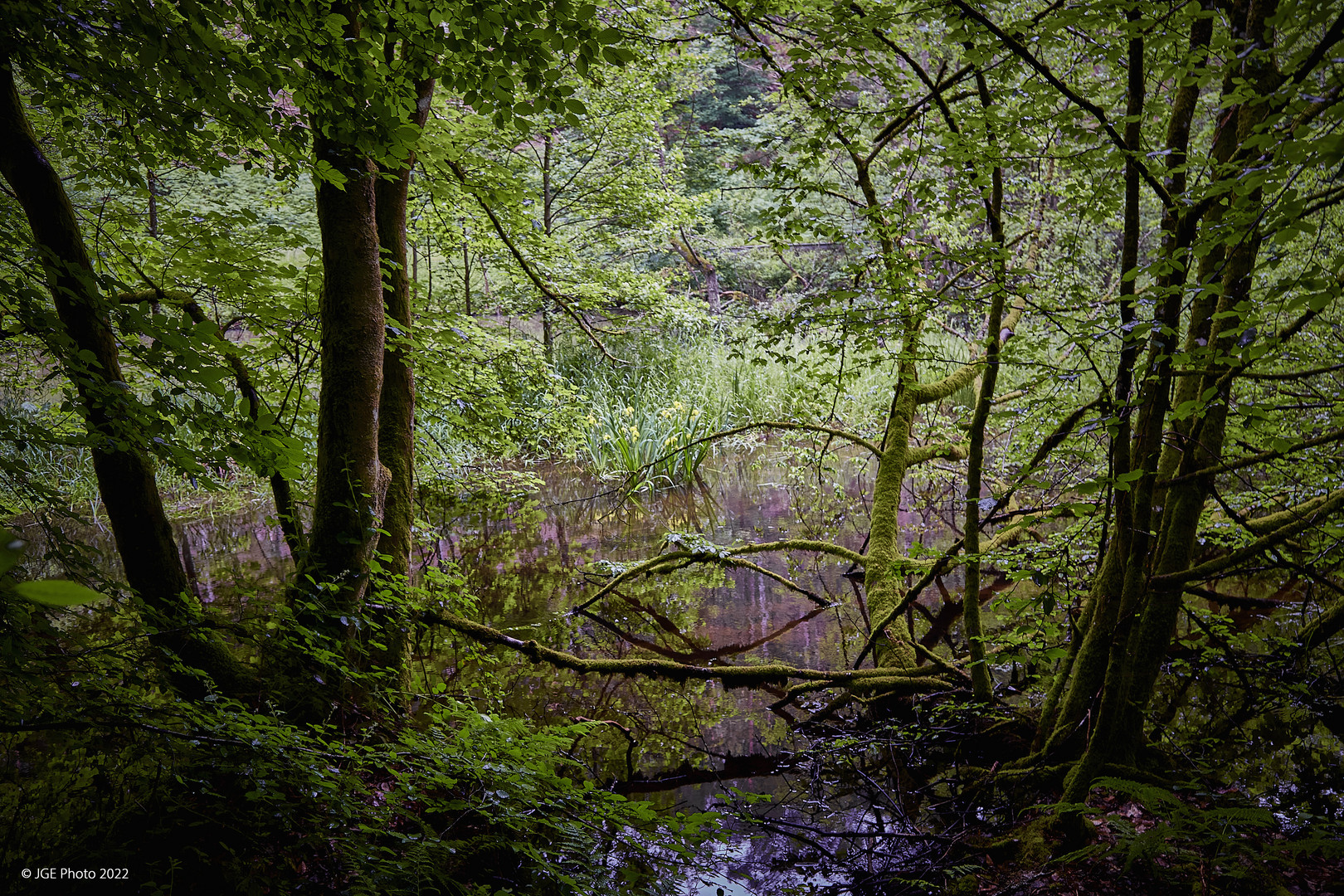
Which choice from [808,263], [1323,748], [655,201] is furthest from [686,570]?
[808,263]

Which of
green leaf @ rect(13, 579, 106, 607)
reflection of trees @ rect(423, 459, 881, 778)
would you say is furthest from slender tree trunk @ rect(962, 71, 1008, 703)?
green leaf @ rect(13, 579, 106, 607)

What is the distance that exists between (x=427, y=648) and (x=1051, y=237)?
582cm

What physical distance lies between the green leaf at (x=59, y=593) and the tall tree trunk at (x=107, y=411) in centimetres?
129

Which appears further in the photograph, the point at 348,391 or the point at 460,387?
the point at 460,387

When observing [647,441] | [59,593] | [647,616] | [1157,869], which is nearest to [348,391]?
[59,593]

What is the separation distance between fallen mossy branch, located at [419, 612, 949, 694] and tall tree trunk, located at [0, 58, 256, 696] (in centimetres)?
103

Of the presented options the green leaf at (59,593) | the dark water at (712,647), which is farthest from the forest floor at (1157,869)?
the green leaf at (59,593)

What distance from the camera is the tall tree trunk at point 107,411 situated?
1.60m

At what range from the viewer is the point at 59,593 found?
0.46 m

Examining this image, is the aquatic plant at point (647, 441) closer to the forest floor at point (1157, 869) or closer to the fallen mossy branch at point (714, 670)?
the fallen mossy branch at point (714, 670)

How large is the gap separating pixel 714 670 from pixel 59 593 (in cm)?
275

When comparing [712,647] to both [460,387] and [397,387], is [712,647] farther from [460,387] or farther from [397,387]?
[397,387]

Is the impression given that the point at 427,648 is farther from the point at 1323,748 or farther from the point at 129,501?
the point at 1323,748

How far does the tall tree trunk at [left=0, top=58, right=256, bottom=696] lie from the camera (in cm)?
160
